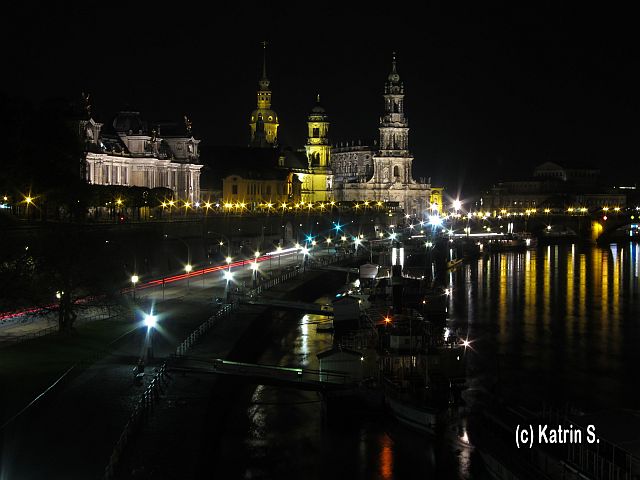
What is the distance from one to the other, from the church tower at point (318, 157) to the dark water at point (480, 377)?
250ft

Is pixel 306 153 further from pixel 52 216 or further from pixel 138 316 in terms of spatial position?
pixel 138 316

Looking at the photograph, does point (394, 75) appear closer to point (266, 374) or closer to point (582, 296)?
point (582, 296)

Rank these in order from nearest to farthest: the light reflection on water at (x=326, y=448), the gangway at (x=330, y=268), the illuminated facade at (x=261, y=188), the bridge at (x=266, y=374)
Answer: the light reflection on water at (x=326, y=448), the bridge at (x=266, y=374), the gangway at (x=330, y=268), the illuminated facade at (x=261, y=188)

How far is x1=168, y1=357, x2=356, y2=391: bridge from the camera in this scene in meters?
34.1

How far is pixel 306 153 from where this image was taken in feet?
531

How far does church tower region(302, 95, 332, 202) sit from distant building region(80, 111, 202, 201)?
52.5 meters

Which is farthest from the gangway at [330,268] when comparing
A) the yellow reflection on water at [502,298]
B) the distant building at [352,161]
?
the distant building at [352,161]

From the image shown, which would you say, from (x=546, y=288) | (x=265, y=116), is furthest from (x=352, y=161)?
(x=546, y=288)

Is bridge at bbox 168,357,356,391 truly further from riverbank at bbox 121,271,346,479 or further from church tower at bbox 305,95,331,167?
church tower at bbox 305,95,331,167

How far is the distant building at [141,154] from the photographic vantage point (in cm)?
8244

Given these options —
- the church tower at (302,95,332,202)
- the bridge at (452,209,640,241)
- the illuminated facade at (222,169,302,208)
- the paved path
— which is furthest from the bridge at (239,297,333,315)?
the bridge at (452,209,640,241)

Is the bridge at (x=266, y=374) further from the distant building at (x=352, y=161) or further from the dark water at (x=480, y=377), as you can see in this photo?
the distant building at (x=352, y=161)

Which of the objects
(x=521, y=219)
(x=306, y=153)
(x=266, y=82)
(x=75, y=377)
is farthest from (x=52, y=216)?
(x=521, y=219)

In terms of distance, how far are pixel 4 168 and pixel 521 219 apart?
138518mm
